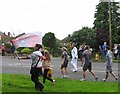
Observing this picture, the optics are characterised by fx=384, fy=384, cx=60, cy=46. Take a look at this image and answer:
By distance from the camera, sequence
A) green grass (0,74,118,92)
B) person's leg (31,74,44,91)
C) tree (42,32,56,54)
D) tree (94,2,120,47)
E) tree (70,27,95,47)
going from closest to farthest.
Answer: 1. person's leg (31,74,44,91)
2. green grass (0,74,118,92)
3. tree (70,27,95,47)
4. tree (94,2,120,47)
5. tree (42,32,56,54)

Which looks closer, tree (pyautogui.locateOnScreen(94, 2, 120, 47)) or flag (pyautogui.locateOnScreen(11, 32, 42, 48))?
flag (pyautogui.locateOnScreen(11, 32, 42, 48))

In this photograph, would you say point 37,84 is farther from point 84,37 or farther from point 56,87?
point 84,37

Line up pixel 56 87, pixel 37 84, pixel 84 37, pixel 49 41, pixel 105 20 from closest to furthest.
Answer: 1. pixel 37 84
2. pixel 56 87
3. pixel 84 37
4. pixel 49 41
5. pixel 105 20

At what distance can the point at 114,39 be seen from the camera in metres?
48.5

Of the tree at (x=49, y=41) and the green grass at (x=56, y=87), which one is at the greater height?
the tree at (x=49, y=41)

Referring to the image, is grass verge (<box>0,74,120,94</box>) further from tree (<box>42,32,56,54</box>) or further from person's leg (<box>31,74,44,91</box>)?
tree (<box>42,32,56,54</box>)

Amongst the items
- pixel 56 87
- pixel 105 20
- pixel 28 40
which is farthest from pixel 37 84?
pixel 105 20

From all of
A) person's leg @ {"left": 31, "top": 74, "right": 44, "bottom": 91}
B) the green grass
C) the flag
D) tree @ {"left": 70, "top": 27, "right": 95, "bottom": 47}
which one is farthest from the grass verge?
tree @ {"left": 70, "top": 27, "right": 95, "bottom": 47}

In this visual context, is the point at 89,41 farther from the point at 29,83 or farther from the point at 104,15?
the point at 29,83

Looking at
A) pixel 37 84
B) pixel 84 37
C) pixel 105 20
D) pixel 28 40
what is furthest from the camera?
pixel 105 20

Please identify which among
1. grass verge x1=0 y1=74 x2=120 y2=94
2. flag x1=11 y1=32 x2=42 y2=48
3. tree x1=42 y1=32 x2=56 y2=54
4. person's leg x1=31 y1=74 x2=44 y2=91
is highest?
tree x1=42 y1=32 x2=56 y2=54

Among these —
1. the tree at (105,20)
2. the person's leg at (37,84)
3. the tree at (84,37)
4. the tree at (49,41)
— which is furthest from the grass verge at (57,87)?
the tree at (49,41)

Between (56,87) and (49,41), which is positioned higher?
(49,41)

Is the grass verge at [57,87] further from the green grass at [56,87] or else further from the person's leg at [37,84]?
the person's leg at [37,84]
